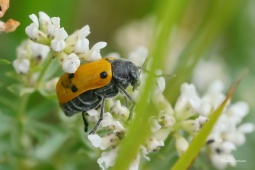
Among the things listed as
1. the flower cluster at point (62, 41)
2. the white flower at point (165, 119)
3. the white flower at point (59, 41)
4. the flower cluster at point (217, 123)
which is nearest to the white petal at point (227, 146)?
the flower cluster at point (217, 123)

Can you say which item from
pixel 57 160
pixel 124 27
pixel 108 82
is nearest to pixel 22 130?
pixel 57 160

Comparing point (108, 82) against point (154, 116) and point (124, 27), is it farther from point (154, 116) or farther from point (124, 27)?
point (124, 27)

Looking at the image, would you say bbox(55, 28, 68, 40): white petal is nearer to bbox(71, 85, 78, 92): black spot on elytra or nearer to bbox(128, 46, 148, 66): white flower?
bbox(71, 85, 78, 92): black spot on elytra

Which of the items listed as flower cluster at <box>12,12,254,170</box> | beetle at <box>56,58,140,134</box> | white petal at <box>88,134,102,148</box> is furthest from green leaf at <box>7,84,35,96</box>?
white petal at <box>88,134,102,148</box>

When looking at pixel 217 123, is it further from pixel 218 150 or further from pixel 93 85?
pixel 93 85

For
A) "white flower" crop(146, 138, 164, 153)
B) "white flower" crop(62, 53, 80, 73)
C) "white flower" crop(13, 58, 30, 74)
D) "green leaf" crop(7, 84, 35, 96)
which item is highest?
"white flower" crop(13, 58, 30, 74)
